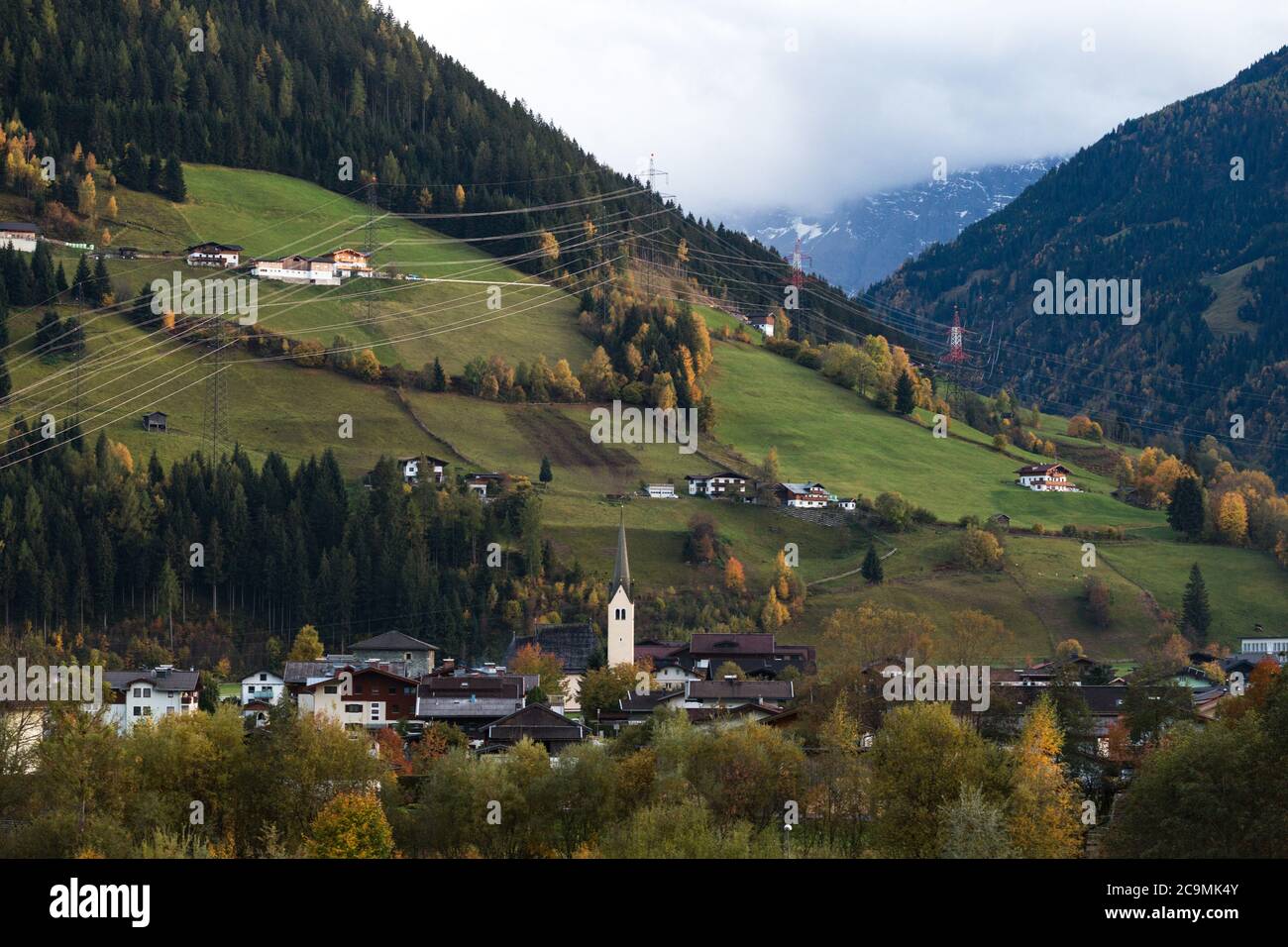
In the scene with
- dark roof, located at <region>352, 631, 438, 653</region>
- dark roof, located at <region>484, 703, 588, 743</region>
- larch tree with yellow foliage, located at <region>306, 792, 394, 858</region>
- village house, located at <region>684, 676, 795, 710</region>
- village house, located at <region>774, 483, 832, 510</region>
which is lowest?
village house, located at <region>684, 676, 795, 710</region>

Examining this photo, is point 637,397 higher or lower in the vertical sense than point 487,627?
higher

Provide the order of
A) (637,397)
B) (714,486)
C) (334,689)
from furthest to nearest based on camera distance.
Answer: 1. (637,397)
2. (714,486)
3. (334,689)

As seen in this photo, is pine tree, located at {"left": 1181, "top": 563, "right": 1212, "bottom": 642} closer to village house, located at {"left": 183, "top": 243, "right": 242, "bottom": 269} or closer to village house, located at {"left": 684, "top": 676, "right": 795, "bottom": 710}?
Result: village house, located at {"left": 684, "top": 676, "right": 795, "bottom": 710}

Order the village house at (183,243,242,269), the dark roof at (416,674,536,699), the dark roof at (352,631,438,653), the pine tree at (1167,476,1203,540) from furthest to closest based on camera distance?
the village house at (183,243,242,269)
the pine tree at (1167,476,1203,540)
the dark roof at (352,631,438,653)
the dark roof at (416,674,536,699)

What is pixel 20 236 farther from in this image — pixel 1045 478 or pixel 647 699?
pixel 647 699

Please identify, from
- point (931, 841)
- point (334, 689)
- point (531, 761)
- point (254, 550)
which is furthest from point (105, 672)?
point (931, 841)

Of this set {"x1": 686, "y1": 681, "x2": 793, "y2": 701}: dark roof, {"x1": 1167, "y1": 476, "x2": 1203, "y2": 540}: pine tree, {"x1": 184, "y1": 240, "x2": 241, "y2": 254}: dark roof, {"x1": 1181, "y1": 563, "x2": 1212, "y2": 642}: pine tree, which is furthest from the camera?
{"x1": 184, "y1": 240, "x2": 241, "y2": 254}: dark roof

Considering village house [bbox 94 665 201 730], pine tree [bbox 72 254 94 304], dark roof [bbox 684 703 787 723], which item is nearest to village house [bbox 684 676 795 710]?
dark roof [bbox 684 703 787 723]
